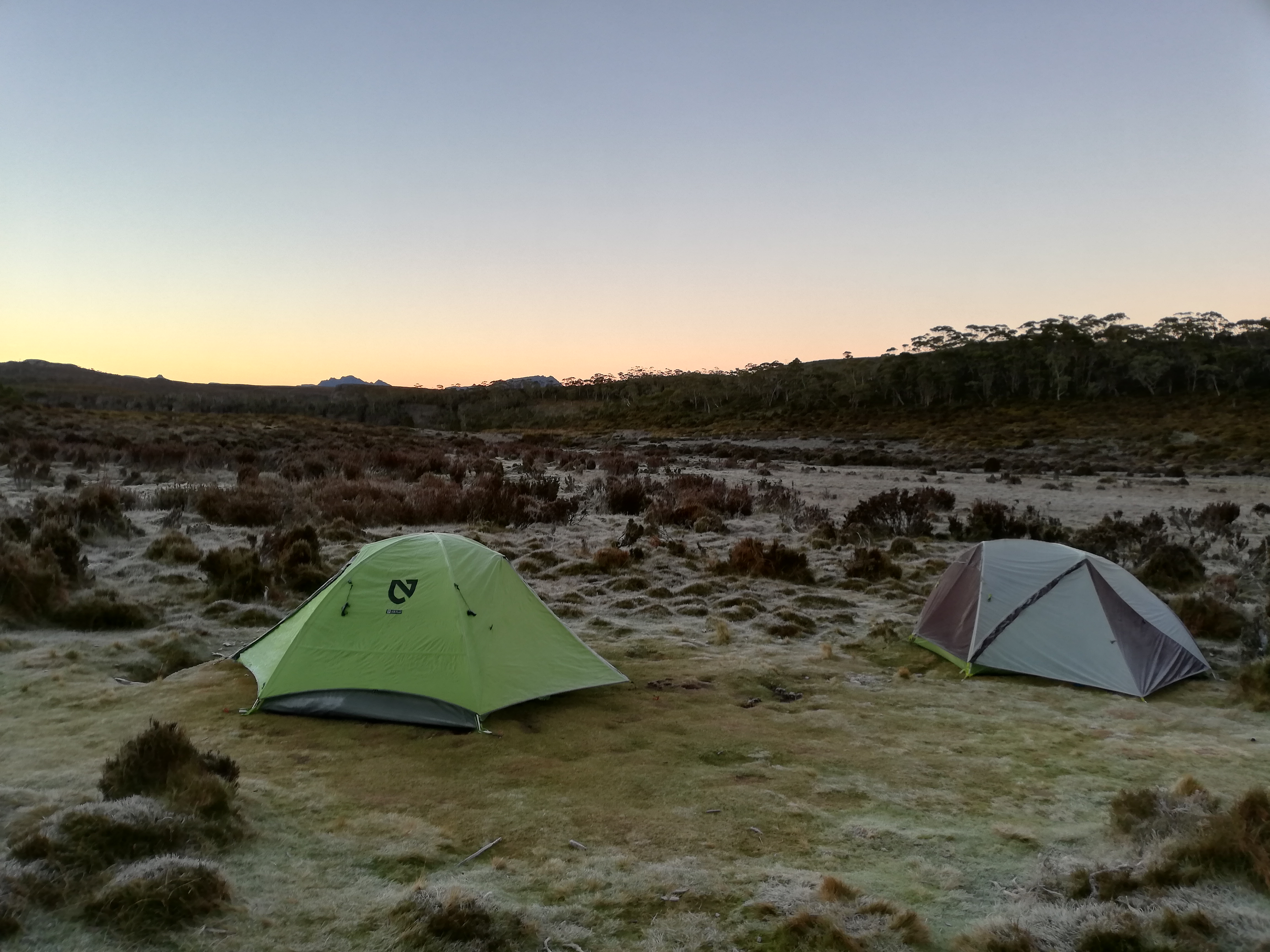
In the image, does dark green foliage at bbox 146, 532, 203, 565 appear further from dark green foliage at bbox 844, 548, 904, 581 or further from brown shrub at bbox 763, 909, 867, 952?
brown shrub at bbox 763, 909, 867, 952

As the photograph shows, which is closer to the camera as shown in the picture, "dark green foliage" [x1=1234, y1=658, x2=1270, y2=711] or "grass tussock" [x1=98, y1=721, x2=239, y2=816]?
"grass tussock" [x1=98, y1=721, x2=239, y2=816]

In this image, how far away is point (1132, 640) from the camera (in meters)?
7.54

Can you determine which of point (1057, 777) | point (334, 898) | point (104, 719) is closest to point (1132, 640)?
point (1057, 777)

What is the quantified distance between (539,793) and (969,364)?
73023mm

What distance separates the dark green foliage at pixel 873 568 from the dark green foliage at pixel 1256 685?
4730 millimetres

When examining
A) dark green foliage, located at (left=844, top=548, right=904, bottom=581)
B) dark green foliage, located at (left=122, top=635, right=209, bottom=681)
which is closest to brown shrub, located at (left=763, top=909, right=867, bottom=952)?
dark green foliage, located at (left=122, top=635, right=209, bottom=681)

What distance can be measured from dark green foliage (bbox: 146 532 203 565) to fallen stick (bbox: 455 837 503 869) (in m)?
8.05

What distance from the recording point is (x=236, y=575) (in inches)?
378

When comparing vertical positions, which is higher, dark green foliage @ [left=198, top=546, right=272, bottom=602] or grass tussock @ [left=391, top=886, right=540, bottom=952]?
dark green foliage @ [left=198, top=546, right=272, bottom=602]

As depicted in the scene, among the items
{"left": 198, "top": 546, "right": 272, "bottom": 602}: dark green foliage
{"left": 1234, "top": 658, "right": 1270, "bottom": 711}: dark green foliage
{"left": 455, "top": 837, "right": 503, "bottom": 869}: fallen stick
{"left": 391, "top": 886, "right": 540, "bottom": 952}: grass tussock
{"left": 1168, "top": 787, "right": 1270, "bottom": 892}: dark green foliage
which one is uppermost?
{"left": 198, "top": 546, "right": 272, "bottom": 602}: dark green foliage

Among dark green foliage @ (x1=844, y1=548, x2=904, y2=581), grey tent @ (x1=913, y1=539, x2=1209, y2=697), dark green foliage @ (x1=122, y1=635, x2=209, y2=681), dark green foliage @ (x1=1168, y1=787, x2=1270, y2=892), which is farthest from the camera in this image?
dark green foliage @ (x1=844, y1=548, x2=904, y2=581)

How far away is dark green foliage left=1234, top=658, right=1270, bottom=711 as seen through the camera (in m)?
6.77

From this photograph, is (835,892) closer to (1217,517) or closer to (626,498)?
(626,498)

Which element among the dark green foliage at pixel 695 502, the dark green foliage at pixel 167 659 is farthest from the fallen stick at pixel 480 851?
the dark green foliage at pixel 695 502
